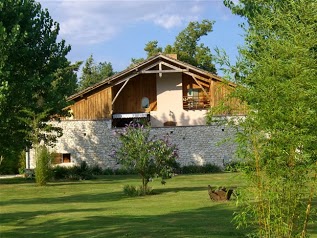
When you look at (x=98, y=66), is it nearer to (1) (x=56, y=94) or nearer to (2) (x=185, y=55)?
(2) (x=185, y=55)

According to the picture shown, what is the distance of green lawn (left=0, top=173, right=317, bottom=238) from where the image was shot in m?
14.4

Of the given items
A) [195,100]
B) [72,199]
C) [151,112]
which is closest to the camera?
[72,199]

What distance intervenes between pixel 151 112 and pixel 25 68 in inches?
560

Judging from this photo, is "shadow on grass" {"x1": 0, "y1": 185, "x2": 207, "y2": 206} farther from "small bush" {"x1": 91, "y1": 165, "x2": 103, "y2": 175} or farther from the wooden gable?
the wooden gable

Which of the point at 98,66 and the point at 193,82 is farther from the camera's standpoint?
the point at 98,66

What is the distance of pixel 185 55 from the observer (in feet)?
241

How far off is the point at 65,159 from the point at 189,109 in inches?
411

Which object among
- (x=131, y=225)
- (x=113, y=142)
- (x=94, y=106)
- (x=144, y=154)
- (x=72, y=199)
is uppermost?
(x=94, y=106)

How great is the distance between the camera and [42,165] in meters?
31.8

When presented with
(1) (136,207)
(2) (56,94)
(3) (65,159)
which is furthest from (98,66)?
(1) (136,207)

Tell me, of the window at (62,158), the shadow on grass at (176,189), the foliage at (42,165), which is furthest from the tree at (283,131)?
the window at (62,158)

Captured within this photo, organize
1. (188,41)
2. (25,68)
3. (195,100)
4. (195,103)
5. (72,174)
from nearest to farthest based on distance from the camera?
(25,68) < (72,174) < (195,103) < (195,100) < (188,41)

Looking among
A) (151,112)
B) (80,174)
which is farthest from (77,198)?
(151,112)

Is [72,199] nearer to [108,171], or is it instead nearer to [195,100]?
[108,171]
